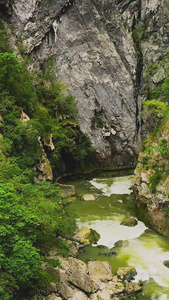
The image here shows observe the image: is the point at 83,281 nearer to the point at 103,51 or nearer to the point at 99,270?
the point at 99,270

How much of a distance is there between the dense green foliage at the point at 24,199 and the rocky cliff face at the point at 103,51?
445 centimetres

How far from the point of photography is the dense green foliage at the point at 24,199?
7562mm

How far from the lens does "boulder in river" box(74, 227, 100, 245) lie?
520 inches

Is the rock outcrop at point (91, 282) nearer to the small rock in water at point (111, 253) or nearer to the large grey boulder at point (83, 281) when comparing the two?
the large grey boulder at point (83, 281)

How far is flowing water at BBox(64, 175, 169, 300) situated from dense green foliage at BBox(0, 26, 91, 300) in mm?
2221

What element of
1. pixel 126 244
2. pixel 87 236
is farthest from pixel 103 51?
pixel 126 244

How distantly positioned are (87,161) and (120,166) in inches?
153

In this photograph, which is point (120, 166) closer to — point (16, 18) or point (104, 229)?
point (104, 229)

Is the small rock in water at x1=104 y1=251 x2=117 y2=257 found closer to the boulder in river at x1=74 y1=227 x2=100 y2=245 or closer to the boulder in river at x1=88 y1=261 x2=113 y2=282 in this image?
the boulder in river at x1=88 y1=261 x2=113 y2=282

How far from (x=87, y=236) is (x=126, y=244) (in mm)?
2080

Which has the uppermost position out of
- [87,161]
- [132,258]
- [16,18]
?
[16,18]

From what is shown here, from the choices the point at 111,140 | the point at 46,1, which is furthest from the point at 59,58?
the point at 111,140

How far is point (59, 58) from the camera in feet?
90.8

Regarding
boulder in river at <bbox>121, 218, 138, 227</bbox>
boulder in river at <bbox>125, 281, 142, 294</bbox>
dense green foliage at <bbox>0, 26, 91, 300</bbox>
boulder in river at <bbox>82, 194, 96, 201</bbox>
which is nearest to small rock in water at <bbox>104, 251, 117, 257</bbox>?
dense green foliage at <bbox>0, 26, 91, 300</bbox>
